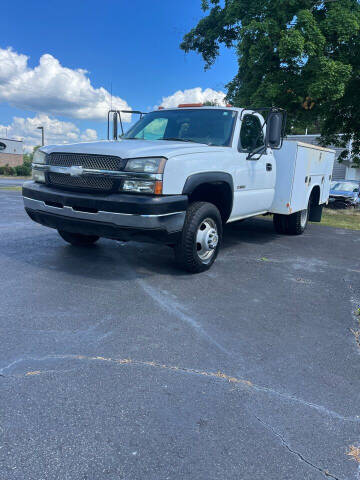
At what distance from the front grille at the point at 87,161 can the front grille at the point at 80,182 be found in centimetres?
12

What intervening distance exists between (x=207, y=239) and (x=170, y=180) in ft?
3.42

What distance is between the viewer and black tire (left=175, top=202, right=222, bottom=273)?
14.5ft

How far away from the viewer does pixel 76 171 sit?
13.9 ft

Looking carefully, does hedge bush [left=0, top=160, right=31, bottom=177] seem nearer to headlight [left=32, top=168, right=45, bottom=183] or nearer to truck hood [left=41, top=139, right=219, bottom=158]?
headlight [left=32, top=168, right=45, bottom=183]

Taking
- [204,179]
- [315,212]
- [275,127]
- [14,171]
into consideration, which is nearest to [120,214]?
[204,179]

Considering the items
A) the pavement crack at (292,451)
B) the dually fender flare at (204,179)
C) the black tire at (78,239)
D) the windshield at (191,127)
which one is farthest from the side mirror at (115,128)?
the pavement crack at (292,451)

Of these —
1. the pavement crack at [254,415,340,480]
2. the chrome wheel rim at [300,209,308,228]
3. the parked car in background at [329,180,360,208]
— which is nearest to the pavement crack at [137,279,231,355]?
the pavement crack at [254,415,340,480]

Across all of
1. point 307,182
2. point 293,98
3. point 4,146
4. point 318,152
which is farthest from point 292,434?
point 4,146

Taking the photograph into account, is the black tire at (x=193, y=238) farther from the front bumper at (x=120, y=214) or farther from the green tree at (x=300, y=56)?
the green tree at (x=300, y=56)

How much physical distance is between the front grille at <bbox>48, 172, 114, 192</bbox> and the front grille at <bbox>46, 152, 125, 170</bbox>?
0.39ft

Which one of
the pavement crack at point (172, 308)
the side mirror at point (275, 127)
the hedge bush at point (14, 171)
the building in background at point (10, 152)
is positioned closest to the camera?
the pavement crack at point (172, 308)

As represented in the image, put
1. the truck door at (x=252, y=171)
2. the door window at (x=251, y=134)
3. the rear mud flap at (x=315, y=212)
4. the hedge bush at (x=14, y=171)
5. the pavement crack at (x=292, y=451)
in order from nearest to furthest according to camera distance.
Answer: the pavement crack at (x=292, y=451), the truck door at (x=252, y=171), the door window at (x=251, y=134), the rear mud flap at (x=315, y=212), the hedge bush at (x=14, y=171)

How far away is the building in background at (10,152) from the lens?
76062 mm

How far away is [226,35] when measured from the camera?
58.1ft
